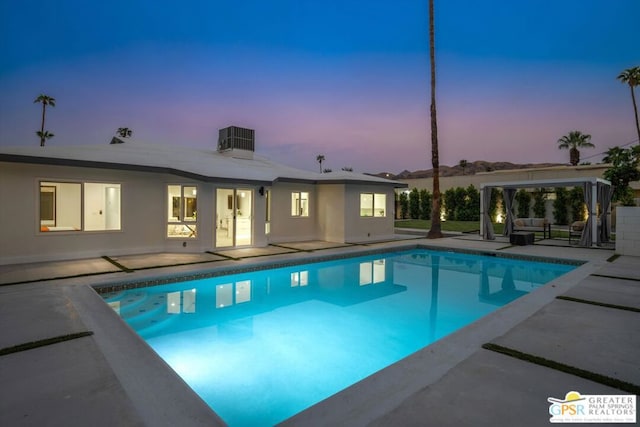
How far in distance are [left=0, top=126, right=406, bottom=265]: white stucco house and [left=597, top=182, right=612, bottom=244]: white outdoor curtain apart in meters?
7.85

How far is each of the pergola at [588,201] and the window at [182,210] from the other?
11.7m

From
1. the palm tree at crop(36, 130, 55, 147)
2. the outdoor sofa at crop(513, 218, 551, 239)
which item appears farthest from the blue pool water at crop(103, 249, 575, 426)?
the palm tree at crop(36, 130, 55, 147)

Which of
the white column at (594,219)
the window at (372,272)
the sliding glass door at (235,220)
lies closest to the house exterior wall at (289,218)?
the sliding glass door at (235,220)

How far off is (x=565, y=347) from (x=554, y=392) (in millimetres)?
1198

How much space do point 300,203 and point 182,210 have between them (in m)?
5.06

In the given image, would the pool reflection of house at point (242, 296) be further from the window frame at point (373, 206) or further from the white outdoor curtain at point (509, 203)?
the white outdoor curtain at point (509, 203)

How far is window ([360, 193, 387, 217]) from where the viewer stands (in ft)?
48.1

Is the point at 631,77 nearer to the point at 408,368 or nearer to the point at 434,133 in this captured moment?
the point at 434,133

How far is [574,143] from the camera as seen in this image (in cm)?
3475

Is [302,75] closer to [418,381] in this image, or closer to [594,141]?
[418,381]

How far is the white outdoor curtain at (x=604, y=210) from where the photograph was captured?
13.2m

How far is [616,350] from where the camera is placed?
3590mm

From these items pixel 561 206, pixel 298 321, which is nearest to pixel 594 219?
pixel 561 206

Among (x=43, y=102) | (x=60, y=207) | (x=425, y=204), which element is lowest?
(x=60, y=207)
